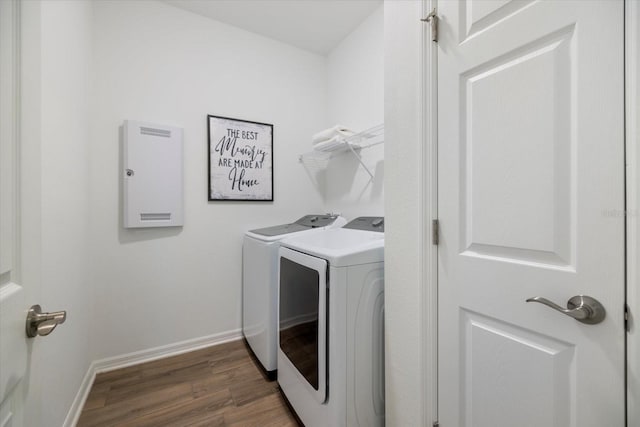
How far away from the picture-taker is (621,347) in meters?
0.60

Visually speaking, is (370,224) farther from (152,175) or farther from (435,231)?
(152,175)

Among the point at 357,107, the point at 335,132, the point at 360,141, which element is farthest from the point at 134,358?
the point at 357,107

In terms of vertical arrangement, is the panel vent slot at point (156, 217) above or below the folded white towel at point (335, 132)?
below

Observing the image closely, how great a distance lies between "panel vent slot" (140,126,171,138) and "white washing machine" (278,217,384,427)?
1419mm

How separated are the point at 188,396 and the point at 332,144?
1999 millimetres

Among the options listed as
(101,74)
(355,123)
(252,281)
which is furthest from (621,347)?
(101,74)

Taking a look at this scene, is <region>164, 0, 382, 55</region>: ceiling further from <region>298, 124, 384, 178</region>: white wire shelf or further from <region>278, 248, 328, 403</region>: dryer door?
<region>278, 248, 328, 403</region>: dryer door

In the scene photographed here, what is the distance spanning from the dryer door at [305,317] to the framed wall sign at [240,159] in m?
0.98

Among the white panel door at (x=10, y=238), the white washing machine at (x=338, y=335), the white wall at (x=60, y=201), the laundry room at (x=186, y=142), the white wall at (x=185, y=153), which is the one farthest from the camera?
the white wall at (x=185, y=153)

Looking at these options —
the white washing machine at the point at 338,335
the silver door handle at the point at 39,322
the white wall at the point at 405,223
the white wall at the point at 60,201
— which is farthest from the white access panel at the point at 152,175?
the white wall at the point at 405,223

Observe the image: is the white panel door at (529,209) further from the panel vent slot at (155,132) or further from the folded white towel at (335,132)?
the panel vent slot at (155,132)

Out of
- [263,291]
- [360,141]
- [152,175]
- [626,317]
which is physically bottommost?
[263,291]

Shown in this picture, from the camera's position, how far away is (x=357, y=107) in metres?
2.25

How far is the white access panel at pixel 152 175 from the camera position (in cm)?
183
